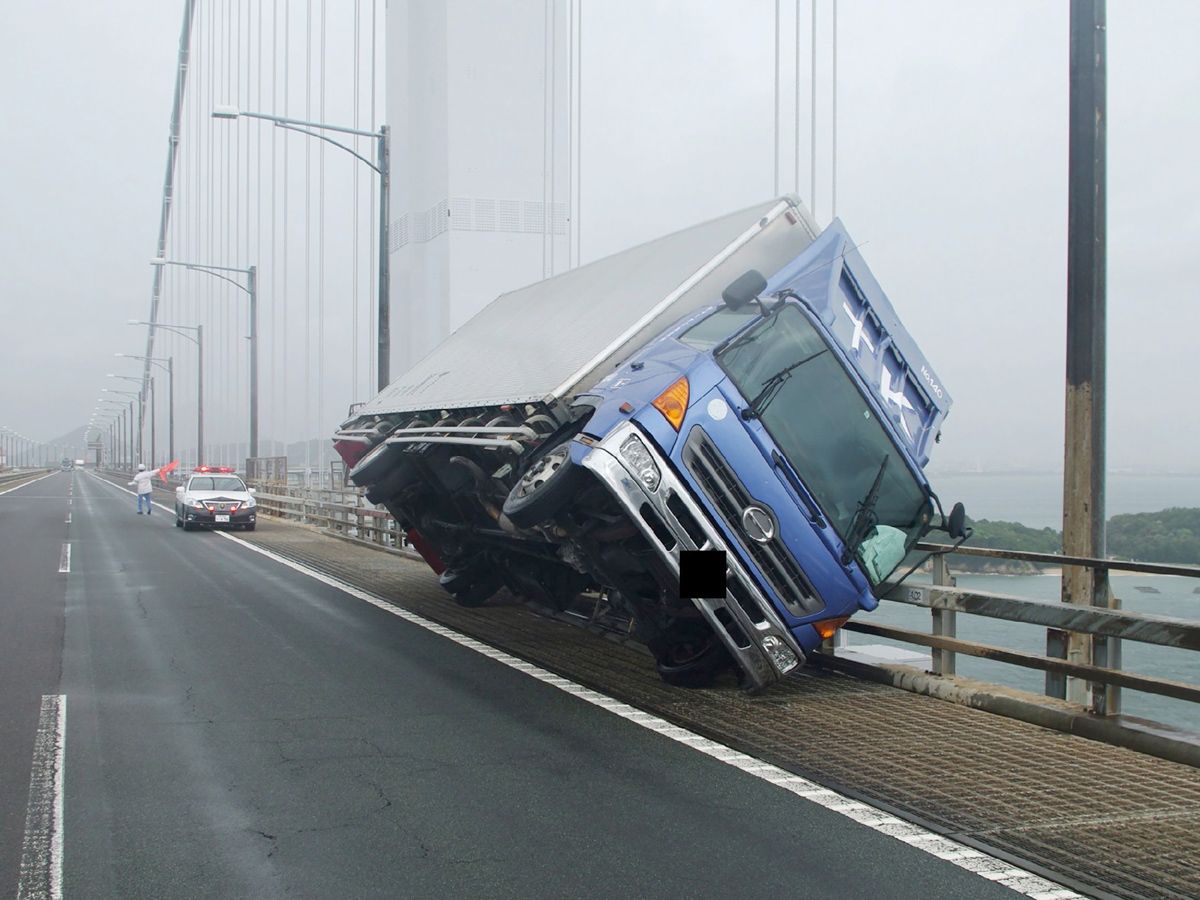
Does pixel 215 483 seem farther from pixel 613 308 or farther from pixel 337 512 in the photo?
pixel 613 308

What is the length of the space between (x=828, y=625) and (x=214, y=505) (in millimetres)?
23392

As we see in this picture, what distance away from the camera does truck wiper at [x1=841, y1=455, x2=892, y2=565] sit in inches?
276

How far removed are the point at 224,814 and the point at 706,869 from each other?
7.04ft

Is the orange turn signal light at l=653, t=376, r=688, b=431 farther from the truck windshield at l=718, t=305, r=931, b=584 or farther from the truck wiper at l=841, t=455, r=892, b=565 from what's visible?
the truck wiper at l=841, t=455, r=892, b=565

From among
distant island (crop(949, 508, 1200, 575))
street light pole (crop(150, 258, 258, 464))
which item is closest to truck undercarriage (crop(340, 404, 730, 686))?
distant island (crop(949, 508, 1200, 575))

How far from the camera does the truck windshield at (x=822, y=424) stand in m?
7.07

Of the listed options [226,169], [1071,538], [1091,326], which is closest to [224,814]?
[1071,538]

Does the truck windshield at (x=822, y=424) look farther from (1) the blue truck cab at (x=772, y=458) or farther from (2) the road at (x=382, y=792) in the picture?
(2) the road at (x=382, y=792)

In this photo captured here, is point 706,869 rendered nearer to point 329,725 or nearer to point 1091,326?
point 329,725

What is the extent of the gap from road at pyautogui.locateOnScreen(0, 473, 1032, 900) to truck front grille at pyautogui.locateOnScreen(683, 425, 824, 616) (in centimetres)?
121

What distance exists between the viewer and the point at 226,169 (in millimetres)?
71438

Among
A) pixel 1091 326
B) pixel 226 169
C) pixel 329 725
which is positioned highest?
pixel 226 169

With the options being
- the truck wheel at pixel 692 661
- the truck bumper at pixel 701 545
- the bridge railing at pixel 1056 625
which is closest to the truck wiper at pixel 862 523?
the truck bumper at pixel 701 545

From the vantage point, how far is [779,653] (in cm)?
684
